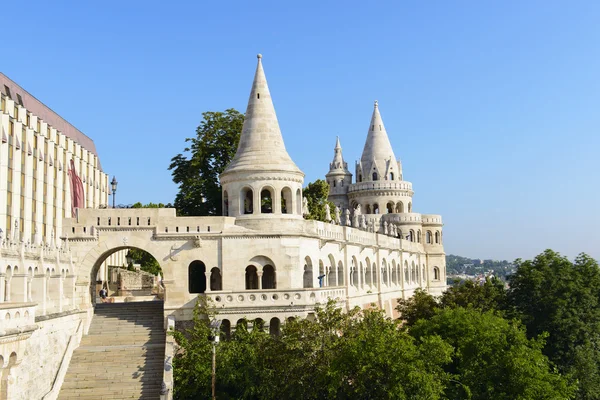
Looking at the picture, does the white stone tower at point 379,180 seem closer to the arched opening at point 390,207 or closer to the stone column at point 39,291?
the arched opening at point 390,207

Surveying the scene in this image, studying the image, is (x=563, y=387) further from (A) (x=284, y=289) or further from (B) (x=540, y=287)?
(B) (x=540, y=287)

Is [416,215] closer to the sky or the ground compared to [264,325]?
closer to the sky

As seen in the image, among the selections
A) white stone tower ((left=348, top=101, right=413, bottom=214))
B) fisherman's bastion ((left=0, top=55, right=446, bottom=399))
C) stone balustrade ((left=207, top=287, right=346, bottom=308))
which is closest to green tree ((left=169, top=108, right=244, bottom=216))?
fisherman's bastion ((left=0, top=55, right=446, bottom=399))

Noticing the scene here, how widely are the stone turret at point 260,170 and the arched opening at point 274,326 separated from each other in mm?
5688

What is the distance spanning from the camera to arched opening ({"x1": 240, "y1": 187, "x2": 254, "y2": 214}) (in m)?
37.4

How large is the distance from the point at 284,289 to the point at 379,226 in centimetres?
3400

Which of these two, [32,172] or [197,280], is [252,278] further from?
[32,172]

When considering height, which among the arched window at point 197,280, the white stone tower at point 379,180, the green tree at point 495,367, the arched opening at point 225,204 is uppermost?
the white stone tower at point 379,180

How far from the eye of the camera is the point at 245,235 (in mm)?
35594

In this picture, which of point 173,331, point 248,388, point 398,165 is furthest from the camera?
point 398,165

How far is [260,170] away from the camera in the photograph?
3709 centimetres

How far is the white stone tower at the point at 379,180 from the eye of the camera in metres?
73.7

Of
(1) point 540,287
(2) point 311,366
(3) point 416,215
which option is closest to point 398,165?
(3) point 416,215

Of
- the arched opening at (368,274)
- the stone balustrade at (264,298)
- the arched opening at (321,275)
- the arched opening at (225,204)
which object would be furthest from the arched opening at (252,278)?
the arched opening at (368,274)
